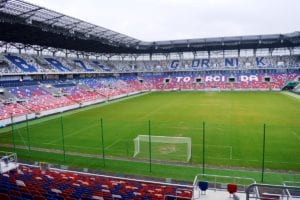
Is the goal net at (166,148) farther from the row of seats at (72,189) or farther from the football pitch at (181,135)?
the row of seats at (72,189)

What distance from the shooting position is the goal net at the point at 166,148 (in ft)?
60.7

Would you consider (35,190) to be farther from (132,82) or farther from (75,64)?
(132,82)

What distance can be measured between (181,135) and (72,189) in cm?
1462

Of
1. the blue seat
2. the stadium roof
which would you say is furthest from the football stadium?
the stadium roof

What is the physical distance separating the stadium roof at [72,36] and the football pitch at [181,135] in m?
12.6

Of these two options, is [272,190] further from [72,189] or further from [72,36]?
[72,36]

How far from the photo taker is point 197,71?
257 feet

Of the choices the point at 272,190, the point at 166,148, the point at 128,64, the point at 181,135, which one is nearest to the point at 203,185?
the point at 272,190

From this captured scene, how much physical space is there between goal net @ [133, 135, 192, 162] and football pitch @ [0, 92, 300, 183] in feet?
0.24

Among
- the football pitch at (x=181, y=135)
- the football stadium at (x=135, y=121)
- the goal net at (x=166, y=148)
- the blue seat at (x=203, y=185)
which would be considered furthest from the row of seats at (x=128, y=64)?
the blue seat at (x=203, y=185)

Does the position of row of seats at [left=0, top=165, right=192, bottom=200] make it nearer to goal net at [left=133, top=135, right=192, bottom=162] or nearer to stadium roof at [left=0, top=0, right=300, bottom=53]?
goal net at [left=133, top=135, right=192, bottom=162]

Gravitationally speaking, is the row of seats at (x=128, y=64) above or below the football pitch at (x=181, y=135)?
above

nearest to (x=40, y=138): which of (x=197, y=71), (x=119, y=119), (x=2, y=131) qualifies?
(x=2, y=131)

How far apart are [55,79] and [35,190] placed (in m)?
44.9
